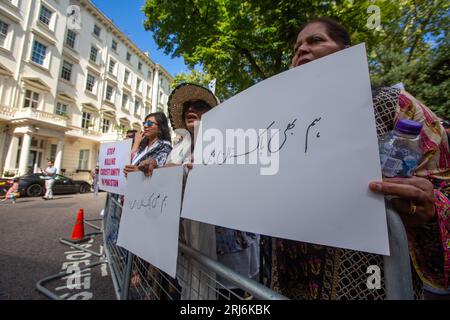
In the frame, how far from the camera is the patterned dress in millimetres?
623

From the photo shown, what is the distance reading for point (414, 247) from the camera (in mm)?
664

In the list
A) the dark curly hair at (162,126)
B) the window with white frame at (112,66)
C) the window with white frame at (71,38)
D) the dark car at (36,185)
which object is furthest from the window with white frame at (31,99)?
the dark curly hair at (162,126)

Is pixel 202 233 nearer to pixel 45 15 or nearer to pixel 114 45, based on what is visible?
pixel 45 15

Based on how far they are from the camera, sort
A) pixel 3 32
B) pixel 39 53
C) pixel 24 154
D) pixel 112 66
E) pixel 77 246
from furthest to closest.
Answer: pixel 112 66, pixel 39 53, pixel 24 154, pixel 3 32, pixel 77 246

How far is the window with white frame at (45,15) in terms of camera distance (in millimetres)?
14602

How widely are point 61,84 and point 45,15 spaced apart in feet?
14.9

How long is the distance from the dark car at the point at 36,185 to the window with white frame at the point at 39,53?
8704mm

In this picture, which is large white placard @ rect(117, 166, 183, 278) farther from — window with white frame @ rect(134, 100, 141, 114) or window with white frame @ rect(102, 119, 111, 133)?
window with white frame @ rect(134, 100, 141, 114)

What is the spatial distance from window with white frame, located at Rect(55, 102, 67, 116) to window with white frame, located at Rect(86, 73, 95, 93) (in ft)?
8.83

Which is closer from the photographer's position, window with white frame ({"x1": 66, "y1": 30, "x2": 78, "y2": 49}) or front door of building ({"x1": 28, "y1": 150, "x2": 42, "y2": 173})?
front door of building ({"x1": 28, "y1": 150, "x2": 42, "y2": 173})

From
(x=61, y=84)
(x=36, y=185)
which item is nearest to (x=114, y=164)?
(x=36, y=185)

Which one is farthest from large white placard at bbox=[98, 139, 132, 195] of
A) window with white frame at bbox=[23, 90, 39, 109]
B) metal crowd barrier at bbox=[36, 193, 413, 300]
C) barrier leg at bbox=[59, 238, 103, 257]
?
window with white frame at bbox=[23, 90, 39, 109]

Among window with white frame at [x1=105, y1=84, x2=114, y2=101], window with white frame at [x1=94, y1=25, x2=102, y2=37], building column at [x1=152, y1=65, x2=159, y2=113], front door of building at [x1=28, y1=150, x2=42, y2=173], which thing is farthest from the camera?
building column at [x1=152, y1=65, x2=159, y2=113]

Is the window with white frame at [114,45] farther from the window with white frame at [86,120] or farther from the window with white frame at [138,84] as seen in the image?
the window with white frame at [86,120]
